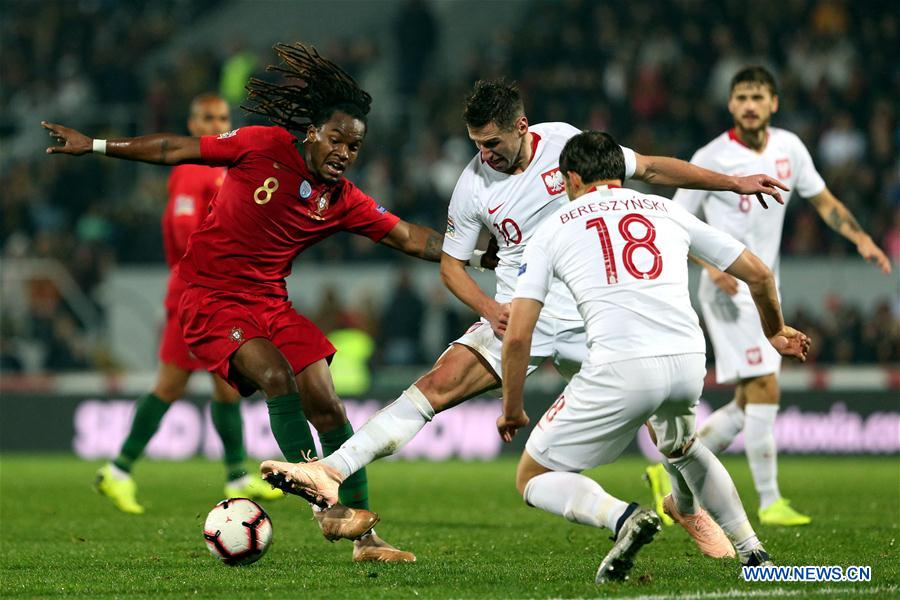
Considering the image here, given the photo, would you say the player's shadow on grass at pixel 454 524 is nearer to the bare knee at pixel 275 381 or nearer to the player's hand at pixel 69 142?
the bare knee at pixel 275 381

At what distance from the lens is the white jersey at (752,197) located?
30.1 feet

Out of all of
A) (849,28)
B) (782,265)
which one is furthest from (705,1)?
(782,265)

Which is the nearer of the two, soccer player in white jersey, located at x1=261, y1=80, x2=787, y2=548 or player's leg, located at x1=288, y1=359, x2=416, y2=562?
soccer player in white jersey, located at x1=261, y1=80, x2=787, y2=548

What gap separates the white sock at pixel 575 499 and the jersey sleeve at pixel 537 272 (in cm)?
76

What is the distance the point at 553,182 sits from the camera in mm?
7293

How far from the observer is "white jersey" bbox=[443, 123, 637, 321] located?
727cm

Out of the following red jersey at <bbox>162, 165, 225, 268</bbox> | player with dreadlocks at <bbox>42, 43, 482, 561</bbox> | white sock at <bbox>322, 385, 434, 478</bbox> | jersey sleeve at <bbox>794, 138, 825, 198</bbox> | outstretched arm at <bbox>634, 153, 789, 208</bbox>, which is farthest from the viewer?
red jersey at <bbox>162, 165, 225, 268</bbox>

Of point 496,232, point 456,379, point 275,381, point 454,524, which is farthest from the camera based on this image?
point 454,524

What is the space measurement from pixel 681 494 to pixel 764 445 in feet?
8.22

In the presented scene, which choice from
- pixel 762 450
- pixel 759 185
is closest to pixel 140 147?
pixel 759 185

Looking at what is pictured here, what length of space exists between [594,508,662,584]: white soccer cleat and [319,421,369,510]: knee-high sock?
69.6 inches

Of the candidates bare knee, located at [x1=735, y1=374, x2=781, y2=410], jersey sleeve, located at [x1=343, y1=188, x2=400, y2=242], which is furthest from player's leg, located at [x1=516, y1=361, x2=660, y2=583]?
bare knee, located at [x1=735, y1=374, x2=781, y2=410]

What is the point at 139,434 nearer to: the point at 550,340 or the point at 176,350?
the point at 176,350

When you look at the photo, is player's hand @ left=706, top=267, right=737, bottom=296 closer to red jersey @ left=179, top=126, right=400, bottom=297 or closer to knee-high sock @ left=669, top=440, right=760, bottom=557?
red jersey @ left=179, top=126, right=400, bottom=297
